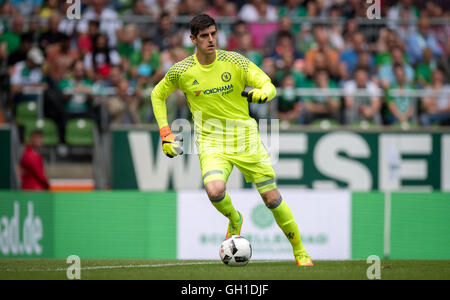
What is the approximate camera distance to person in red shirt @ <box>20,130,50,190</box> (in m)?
14.2

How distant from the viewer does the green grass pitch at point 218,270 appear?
8500mm

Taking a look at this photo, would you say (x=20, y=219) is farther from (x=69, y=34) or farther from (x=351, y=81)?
(x=351, y=81)

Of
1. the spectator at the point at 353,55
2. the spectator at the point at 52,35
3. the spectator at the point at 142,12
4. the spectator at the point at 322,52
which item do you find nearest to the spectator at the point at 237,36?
the spectator at the point at 322,52

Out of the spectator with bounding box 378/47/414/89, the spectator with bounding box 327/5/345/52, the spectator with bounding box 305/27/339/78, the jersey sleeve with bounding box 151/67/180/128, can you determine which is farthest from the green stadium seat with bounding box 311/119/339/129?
the jersey sleeve with bounding box 151/67/180/128

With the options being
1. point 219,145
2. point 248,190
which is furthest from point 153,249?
point 219,145

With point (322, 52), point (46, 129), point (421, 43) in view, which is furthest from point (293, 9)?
point (46, 129)

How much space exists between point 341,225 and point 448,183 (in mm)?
2502

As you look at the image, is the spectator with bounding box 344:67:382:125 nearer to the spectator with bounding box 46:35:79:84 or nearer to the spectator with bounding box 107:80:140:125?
the spectator with bounding box 107:80:140:125

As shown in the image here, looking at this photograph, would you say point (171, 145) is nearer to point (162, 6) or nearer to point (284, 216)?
point (284, 216)

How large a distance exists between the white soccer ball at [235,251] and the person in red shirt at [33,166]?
6.00 m

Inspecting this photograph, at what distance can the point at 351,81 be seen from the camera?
1698 cm

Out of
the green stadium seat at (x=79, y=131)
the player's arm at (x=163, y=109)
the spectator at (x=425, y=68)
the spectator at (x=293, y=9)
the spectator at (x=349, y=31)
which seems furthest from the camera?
the spectator at (x=293, y=9)

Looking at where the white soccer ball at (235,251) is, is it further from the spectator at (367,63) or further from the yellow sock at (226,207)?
the spectator at (367,63)
